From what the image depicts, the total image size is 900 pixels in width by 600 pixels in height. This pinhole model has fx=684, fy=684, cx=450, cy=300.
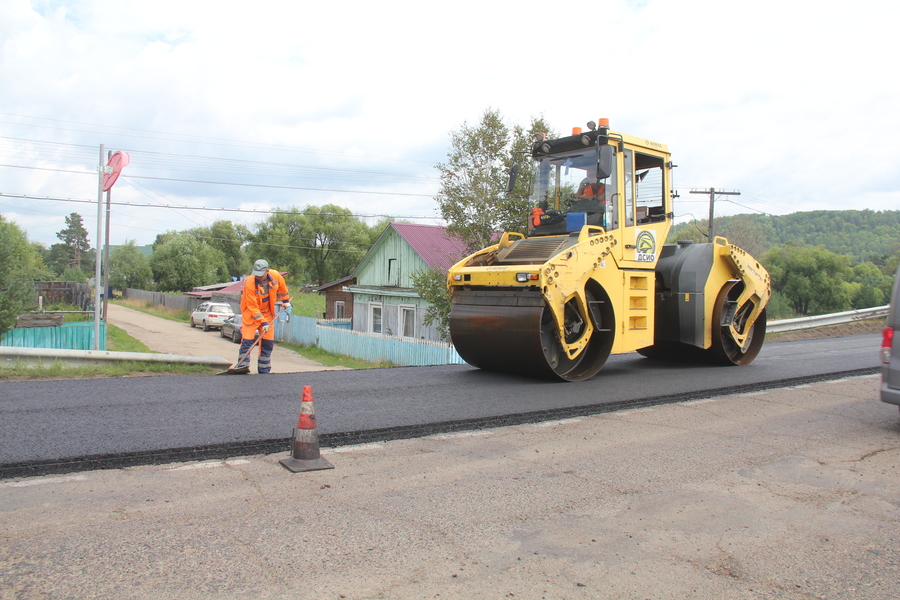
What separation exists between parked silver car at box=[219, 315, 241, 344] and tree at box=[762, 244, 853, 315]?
29303mm

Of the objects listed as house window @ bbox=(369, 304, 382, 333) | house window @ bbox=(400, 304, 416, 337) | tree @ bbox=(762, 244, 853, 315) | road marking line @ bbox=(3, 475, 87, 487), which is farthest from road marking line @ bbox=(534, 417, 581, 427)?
tree @ bbox=(762, 244, 853, 315)

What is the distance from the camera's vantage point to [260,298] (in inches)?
348

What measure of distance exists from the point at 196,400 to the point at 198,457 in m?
1.91

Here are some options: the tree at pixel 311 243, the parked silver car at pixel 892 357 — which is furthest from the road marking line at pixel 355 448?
the tree at pixel 311 243

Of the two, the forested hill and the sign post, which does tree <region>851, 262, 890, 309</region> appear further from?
the sign post

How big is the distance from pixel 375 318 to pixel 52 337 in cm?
1408

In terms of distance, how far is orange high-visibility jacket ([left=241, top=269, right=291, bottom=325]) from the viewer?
28.8 feet

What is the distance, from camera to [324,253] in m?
67.6

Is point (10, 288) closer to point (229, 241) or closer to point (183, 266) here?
point (183, 266)

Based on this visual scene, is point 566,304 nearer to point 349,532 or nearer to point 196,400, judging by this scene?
point 196,400

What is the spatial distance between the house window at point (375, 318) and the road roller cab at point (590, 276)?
1908cm

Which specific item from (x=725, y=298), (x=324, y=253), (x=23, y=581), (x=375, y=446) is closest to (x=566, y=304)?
(x=725, y=298)

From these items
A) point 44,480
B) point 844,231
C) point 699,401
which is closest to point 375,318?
point 699,401

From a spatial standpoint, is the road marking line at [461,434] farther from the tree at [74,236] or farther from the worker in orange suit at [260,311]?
the tree at [74,236]
